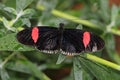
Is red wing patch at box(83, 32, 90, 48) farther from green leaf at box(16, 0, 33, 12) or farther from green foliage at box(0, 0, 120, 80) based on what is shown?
green leaf at box(16, 0, 33, 12)

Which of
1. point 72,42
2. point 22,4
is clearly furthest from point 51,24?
point 72,42

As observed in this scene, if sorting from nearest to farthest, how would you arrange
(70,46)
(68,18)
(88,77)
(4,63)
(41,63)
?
1. (70,46)
2. (88,77)
3. (4,63)
4. (68,18)
5. (41,63)

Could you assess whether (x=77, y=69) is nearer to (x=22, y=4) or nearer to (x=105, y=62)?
(x=105, y=62)

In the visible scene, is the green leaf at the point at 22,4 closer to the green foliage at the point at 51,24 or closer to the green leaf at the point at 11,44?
the green foliage at the point at 51,24

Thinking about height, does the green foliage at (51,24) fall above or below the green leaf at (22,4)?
below

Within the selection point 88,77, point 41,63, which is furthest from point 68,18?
point 88,77

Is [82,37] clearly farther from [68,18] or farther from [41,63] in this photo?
[41,63]

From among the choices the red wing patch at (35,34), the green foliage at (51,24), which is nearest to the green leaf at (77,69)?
the green foliage at (51,24)

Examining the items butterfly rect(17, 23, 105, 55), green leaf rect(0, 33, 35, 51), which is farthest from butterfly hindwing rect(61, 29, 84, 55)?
green leaf rect(0, 33, 35, 51)
